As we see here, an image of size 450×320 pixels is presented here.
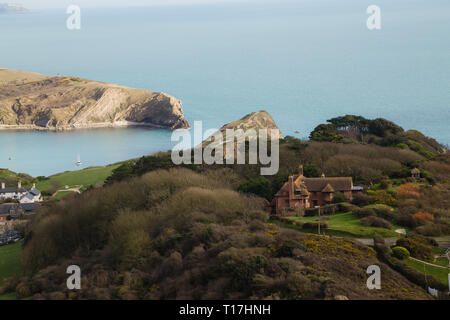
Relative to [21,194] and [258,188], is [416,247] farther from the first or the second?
[21,194]

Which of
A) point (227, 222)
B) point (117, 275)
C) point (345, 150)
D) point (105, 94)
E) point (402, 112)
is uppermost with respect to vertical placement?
point (105, 94)

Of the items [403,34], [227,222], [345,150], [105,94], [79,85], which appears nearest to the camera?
[227,222]

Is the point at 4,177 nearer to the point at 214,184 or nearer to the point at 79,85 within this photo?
the point at 214,184

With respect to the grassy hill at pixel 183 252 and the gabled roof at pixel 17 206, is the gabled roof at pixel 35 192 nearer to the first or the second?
the gabled roof at pixel 17 206

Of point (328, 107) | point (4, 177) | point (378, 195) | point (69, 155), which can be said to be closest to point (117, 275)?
point (378, 195)

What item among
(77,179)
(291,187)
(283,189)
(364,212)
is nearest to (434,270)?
(364,212)

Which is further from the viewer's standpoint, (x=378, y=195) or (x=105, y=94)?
(x=105, y=94)
